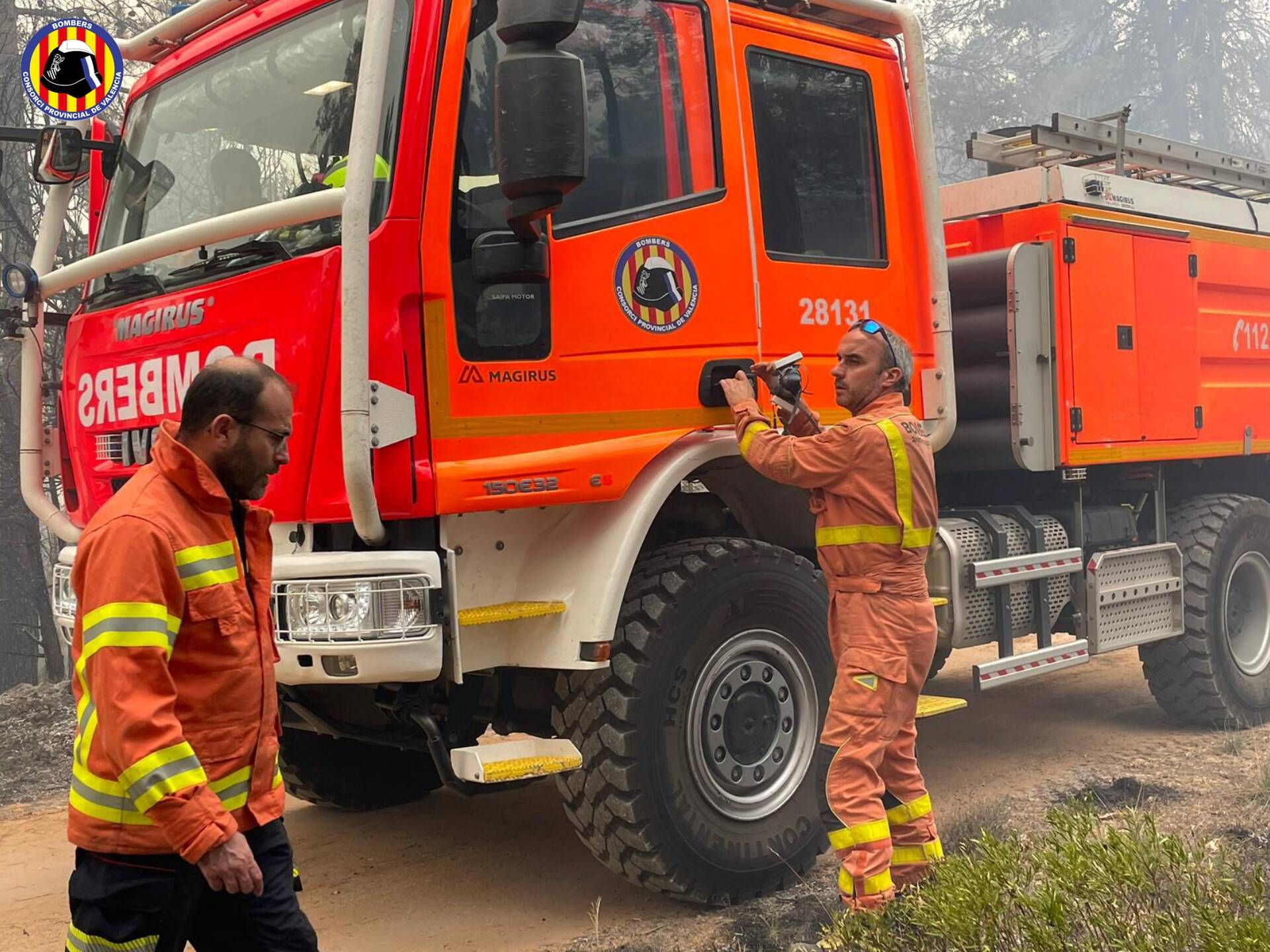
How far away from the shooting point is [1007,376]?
6.05m

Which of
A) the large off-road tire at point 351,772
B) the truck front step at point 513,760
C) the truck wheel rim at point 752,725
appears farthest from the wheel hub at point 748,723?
the large off-road tire at point 351,772

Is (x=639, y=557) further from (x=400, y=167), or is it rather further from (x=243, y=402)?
(x=243, y=402)

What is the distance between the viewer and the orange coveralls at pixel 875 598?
405 centimetres

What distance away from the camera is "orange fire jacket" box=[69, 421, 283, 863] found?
2.37m

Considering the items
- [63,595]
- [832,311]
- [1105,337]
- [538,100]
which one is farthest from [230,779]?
[1105,337]

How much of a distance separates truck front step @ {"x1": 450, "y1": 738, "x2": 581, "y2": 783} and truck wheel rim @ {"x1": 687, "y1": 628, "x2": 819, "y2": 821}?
0.48 metres

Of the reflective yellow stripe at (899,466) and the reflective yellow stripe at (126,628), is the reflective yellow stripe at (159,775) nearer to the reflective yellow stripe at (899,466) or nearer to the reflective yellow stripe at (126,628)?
the reflective yellow stripe at (126,628)

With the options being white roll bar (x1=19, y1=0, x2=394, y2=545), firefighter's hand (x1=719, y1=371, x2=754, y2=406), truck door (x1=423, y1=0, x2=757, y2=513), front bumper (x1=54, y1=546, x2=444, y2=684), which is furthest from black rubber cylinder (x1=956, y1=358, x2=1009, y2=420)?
white roll bar (x1=19, y1=0, x2=394, y2=545)

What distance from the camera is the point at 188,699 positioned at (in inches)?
100

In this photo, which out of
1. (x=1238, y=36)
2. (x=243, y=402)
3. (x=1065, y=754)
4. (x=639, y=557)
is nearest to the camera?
(x=243, y=402)

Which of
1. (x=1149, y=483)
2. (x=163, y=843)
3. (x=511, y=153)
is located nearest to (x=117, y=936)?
(x=163, y=843)

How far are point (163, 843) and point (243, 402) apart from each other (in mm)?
833

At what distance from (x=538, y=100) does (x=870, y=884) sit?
2352 millimetres

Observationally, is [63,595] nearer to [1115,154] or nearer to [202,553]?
[202,553]
